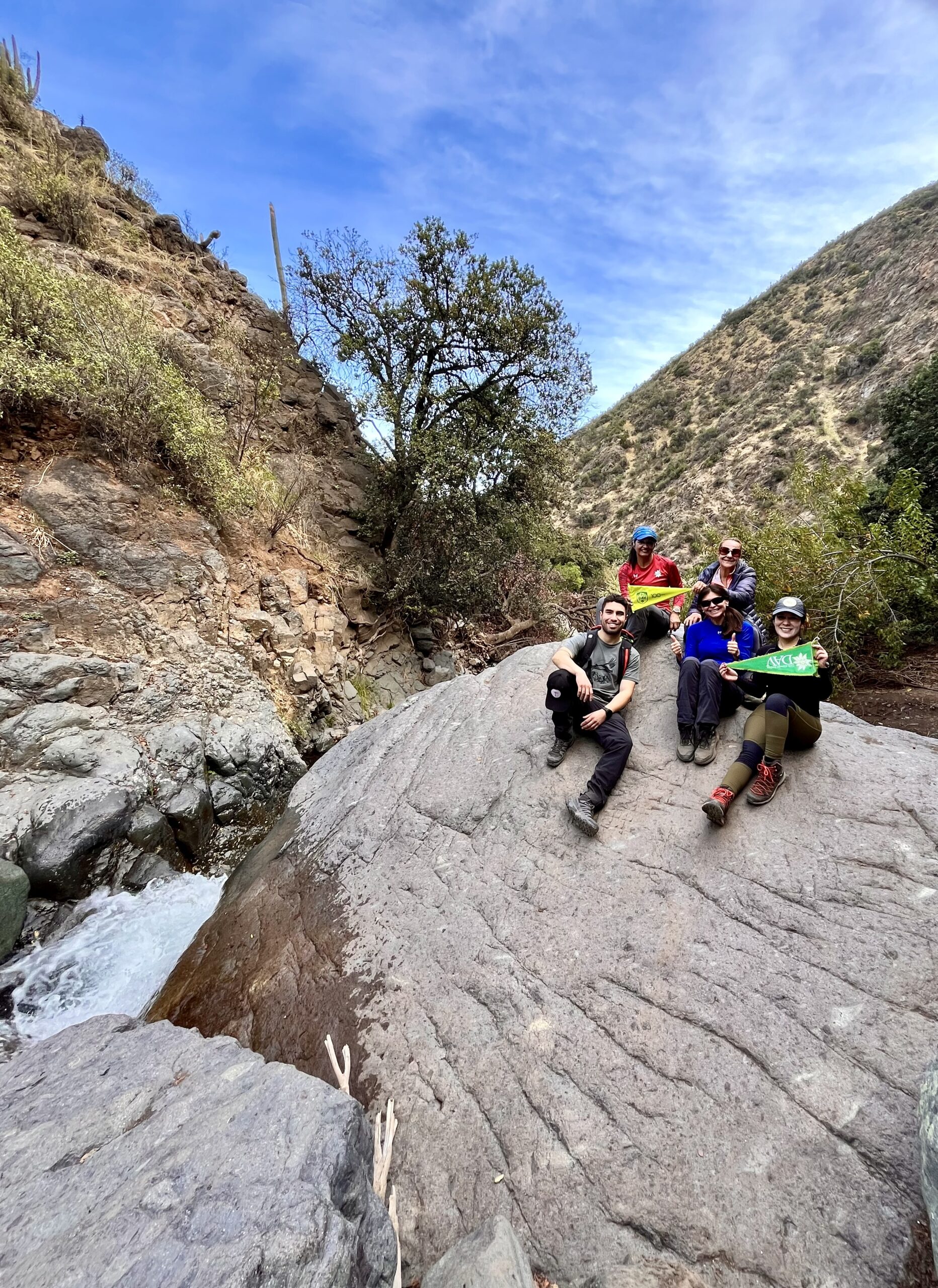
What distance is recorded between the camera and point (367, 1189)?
7.75ft

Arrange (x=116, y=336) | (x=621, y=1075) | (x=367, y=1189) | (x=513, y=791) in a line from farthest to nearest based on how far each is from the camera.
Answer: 1. (x=116, y=336)
2. (x=513, y=791)
3. (x=621, y=1075)
4. (x=367, y=1189)

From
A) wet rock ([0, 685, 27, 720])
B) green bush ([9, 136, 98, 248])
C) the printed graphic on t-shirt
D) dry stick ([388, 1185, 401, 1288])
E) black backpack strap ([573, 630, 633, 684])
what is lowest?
dry stick ([388, 1185, 401, 1288])

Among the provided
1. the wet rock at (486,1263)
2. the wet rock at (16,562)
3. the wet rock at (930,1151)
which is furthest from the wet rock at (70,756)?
the wet rock at (930,1151)

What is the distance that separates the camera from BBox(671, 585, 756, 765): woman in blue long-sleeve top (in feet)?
14.2

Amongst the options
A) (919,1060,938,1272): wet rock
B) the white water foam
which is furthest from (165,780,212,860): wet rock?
(919,1060,938,1272): wet rock

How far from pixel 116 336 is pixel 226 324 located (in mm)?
6327

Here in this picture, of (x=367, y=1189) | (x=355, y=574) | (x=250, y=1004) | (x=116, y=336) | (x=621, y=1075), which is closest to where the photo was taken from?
(x=367, y=1189)

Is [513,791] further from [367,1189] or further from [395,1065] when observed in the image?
[367,1189]

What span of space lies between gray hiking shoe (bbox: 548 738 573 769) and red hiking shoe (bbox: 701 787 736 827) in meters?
1.32

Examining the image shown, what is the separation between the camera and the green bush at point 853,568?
8.57 meters

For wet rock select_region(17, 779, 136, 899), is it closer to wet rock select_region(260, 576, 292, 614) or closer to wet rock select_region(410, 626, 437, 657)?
wet rock select_region(260, 576, 292, 614)

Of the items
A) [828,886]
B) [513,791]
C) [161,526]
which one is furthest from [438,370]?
[828,886]

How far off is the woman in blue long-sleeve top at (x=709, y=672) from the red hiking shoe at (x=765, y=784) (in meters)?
0.49

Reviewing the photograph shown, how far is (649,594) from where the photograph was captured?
209 inches
